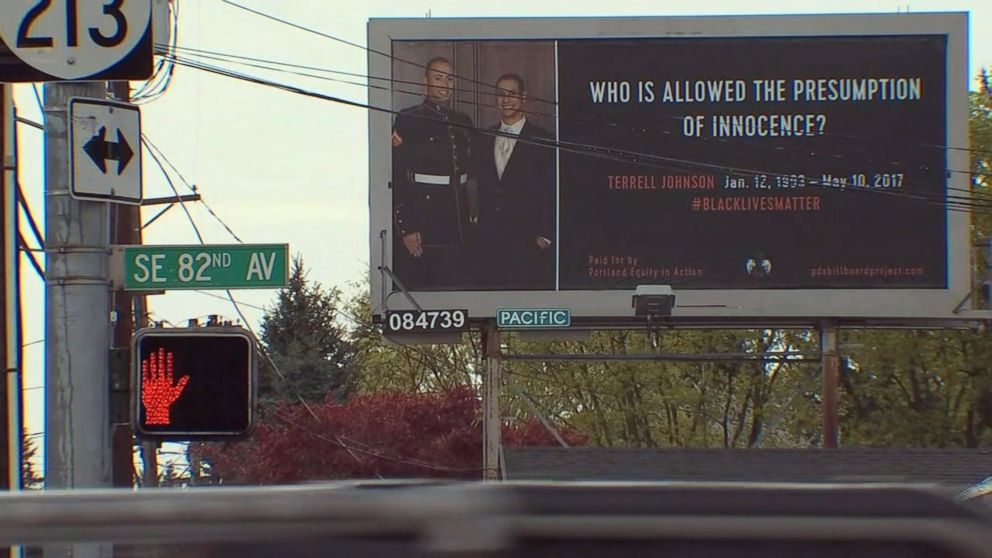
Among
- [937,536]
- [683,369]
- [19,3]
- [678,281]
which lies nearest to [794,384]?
[683,369]

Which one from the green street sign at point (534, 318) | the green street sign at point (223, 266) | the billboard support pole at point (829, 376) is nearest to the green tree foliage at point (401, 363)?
the billboard support pole at point (829, 376)

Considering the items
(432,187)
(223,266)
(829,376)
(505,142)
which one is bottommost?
(829,376)

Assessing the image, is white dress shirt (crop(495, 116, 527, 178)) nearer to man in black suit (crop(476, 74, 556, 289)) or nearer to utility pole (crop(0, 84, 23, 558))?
man in black suit (crop(476, 74, 556, 289))

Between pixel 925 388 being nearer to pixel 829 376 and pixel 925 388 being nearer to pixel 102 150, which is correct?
pixel 829 376

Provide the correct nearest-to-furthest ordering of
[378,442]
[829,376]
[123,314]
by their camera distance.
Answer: [123,314] < [829,376] < [378,442]

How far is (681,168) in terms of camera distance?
23.9 metres

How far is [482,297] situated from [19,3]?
1755 cm

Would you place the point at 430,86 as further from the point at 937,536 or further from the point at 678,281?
the point at 937,536

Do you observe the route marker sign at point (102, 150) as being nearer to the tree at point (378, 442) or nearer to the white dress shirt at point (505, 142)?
the white dress shirt at point (505, 142)

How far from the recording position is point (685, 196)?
24016 millimetres

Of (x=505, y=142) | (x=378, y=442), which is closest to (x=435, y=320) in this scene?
(x=505, y=142)

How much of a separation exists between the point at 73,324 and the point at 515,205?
58.5 feet

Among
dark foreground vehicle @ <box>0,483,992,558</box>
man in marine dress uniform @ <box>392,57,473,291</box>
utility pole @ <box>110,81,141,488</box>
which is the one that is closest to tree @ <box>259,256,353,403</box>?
man in marine dress uniform @ <box>392,57,473,291</box>

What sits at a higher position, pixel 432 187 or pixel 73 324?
pixel 432 187
